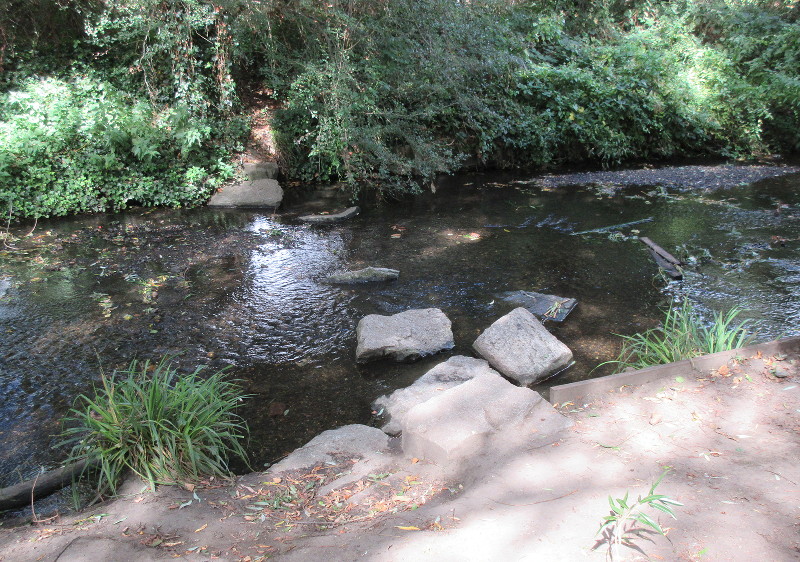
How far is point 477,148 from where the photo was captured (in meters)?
11.6

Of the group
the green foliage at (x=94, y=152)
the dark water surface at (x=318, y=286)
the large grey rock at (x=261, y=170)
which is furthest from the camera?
the large grey rock at (x=261, y=170)

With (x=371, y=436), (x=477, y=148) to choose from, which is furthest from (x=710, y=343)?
(x=477, y=148)

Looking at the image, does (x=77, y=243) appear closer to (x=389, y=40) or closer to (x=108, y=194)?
(x=108, y=194)

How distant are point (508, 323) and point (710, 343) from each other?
4.78ft

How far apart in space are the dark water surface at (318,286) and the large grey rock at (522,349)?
0.20 m

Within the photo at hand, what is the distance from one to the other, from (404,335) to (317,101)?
5.81m

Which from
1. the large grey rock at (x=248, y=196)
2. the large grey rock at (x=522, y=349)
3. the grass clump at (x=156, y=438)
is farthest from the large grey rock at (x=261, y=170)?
the grass clump at (x=156, y=438)

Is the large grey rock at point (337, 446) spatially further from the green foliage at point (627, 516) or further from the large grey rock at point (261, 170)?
the large grey rock at point (261, 170)

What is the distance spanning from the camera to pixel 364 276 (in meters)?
6.24

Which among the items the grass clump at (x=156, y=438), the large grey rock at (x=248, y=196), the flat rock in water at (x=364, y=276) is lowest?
the grass clump at (x=156, y=438)

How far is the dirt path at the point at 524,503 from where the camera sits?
2.26 m

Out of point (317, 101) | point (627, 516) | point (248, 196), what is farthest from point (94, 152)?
point (627, 516)

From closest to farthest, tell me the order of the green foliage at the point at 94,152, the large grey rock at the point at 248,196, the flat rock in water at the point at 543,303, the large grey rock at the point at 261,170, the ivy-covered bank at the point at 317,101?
the flat rock in water at the point at 543,303 < the green foliage at the point at 94,152 < the ivy-covered bank at the point at 317,101 < the large grey rock at the point at 248,196 < the large grey rock at the point at 261,170

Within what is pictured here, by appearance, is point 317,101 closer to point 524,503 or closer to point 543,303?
point 543,303
